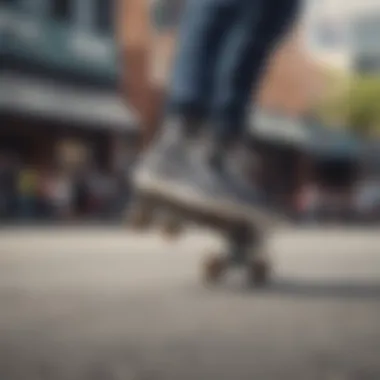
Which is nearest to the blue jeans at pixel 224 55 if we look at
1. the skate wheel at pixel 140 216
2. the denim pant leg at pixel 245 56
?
the denim pant leg at pixel 245 56

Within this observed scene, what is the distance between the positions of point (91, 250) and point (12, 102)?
0.43 meters

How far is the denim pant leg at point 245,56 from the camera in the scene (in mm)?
824

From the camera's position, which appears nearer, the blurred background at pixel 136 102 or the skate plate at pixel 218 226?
the blurred background at pixel 136 102

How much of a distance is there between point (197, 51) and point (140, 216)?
6.7 inches

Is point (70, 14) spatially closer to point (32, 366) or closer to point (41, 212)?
point (41, 212)

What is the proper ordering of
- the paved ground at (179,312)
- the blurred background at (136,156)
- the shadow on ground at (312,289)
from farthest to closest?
the shadow on ground at (312,289) < the blurred background at (136,156) < the paved ground at (179,312)

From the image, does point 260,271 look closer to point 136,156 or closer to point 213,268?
point 213,268

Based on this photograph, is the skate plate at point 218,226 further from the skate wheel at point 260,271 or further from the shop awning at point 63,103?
the shop awning at point 63,103

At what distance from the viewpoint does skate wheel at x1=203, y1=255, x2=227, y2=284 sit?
35.5 inches

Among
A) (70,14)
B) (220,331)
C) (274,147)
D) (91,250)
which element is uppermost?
(70,14)

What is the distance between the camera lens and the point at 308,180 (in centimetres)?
81

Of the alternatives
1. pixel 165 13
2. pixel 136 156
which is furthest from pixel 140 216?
pixel 165 13

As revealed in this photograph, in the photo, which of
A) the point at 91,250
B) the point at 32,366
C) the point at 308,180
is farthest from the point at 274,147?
the point at 91,250

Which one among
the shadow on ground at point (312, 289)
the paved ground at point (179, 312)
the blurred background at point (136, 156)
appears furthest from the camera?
the shadow on ground at point (312, 289)
